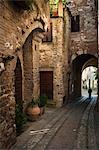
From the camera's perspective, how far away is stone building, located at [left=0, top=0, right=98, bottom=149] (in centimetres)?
719

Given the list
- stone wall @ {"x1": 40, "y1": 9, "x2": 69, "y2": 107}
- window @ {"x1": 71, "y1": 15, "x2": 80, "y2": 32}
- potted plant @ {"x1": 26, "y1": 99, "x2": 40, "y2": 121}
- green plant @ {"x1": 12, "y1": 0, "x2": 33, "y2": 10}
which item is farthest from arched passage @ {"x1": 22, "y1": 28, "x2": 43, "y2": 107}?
window @ {"x1": 71, "y1": 15, "x2": 80, "y2": 32}

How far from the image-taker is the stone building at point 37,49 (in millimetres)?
7191

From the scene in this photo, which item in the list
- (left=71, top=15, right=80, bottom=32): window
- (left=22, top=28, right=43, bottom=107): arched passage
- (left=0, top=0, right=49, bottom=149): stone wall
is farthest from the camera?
(left=71, top=15, right=80, bottom=32): window

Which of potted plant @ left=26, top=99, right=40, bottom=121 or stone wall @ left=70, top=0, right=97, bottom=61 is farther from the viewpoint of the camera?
stone wall @ left=70, top=0, right=97, bottom=61

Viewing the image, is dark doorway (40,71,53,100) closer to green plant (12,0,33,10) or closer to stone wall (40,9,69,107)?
stone wall (40,9,69,107)

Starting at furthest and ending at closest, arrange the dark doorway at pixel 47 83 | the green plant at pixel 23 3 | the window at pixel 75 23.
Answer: the window at pixel 75 23, the dark doorway at pixel 47 83, the green plant at pixel 23 3

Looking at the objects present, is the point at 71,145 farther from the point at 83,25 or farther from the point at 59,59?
the point at 83,25

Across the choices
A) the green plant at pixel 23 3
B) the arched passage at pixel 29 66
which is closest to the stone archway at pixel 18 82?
the arched passage at pixel 29 66

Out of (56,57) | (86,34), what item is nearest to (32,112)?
(56,57)

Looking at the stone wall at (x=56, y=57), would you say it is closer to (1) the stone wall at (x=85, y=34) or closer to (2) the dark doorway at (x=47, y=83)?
(2) the dark doorway at (x=47, y=83)

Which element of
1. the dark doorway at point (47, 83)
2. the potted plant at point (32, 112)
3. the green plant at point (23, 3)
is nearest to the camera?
the green plant at point (23, 3)

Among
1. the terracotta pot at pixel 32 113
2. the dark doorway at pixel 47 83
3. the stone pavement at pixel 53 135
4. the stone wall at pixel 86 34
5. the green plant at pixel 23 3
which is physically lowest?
the stone pavement at pixel 53 135

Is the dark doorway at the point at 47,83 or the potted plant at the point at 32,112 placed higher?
the dark doorway at the point at 47,83

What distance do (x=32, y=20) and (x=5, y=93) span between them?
121 inches
